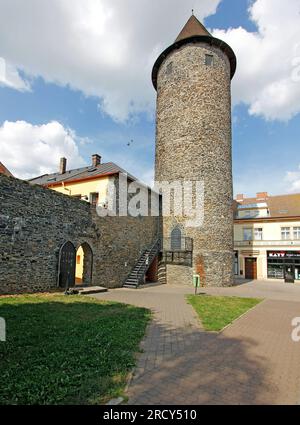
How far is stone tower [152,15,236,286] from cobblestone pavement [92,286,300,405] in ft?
37.3

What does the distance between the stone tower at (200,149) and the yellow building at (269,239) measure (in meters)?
8.99

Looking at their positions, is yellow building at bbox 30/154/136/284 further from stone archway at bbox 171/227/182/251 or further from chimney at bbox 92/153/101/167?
stone archway at bbox 171/227/182/251

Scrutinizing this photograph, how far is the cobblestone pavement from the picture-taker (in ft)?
11.9

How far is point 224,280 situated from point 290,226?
11571mm

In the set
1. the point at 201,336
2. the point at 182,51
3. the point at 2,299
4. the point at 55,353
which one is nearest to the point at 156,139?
the point at 182,51

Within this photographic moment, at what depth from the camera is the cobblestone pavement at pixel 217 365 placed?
143 inches

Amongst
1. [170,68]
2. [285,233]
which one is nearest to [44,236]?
[170,68]

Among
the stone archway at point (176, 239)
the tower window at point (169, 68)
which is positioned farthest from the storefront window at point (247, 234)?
the tower window at point (169, 68)

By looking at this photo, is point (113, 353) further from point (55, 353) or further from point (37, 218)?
point (37, 218)

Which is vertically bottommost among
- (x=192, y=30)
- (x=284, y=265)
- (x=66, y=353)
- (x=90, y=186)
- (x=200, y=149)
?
(x=66, y=353)

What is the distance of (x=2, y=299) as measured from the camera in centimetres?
925

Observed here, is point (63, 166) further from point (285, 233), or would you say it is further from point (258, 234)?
point (285, 233)

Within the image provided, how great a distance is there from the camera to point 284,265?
2552 cm

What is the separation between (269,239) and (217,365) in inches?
976
